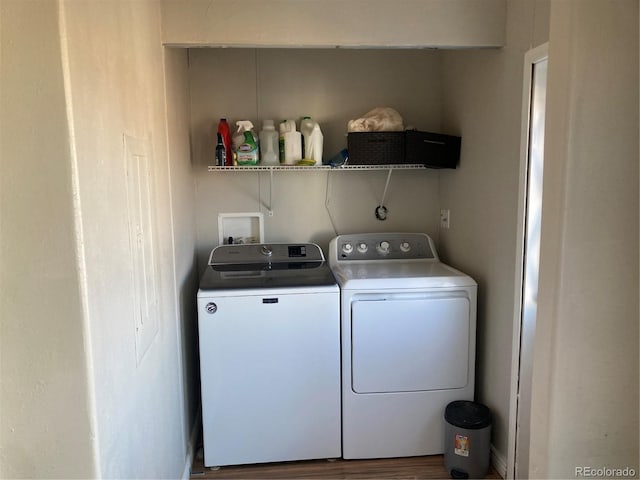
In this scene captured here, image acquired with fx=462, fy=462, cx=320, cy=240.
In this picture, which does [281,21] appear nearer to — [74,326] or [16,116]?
[16,116]

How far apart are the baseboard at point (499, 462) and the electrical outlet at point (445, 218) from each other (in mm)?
1224

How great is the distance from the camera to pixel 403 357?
88.9 inches

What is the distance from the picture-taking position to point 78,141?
987mm

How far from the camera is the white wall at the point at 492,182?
196cm

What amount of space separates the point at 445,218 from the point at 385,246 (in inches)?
16.1

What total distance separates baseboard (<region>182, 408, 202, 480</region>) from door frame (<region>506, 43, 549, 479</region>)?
1493mm

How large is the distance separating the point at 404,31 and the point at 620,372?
1576 millimetres

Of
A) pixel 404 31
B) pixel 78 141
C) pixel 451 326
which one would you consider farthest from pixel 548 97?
pixel 451 326

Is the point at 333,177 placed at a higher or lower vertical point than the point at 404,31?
lower

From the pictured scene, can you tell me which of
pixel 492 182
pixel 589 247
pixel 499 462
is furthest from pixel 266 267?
pixel 589 247

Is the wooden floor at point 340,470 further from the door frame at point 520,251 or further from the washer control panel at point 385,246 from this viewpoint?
the washer control panel at point 385,246

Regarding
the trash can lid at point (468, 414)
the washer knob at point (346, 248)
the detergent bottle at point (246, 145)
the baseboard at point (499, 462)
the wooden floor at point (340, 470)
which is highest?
the detergent bottle at point (246, 145)

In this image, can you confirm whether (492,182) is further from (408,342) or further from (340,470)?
(340,470)

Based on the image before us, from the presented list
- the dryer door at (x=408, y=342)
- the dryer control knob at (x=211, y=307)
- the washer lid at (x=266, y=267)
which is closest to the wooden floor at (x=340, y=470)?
the dryer door at (x=408, y=342)
